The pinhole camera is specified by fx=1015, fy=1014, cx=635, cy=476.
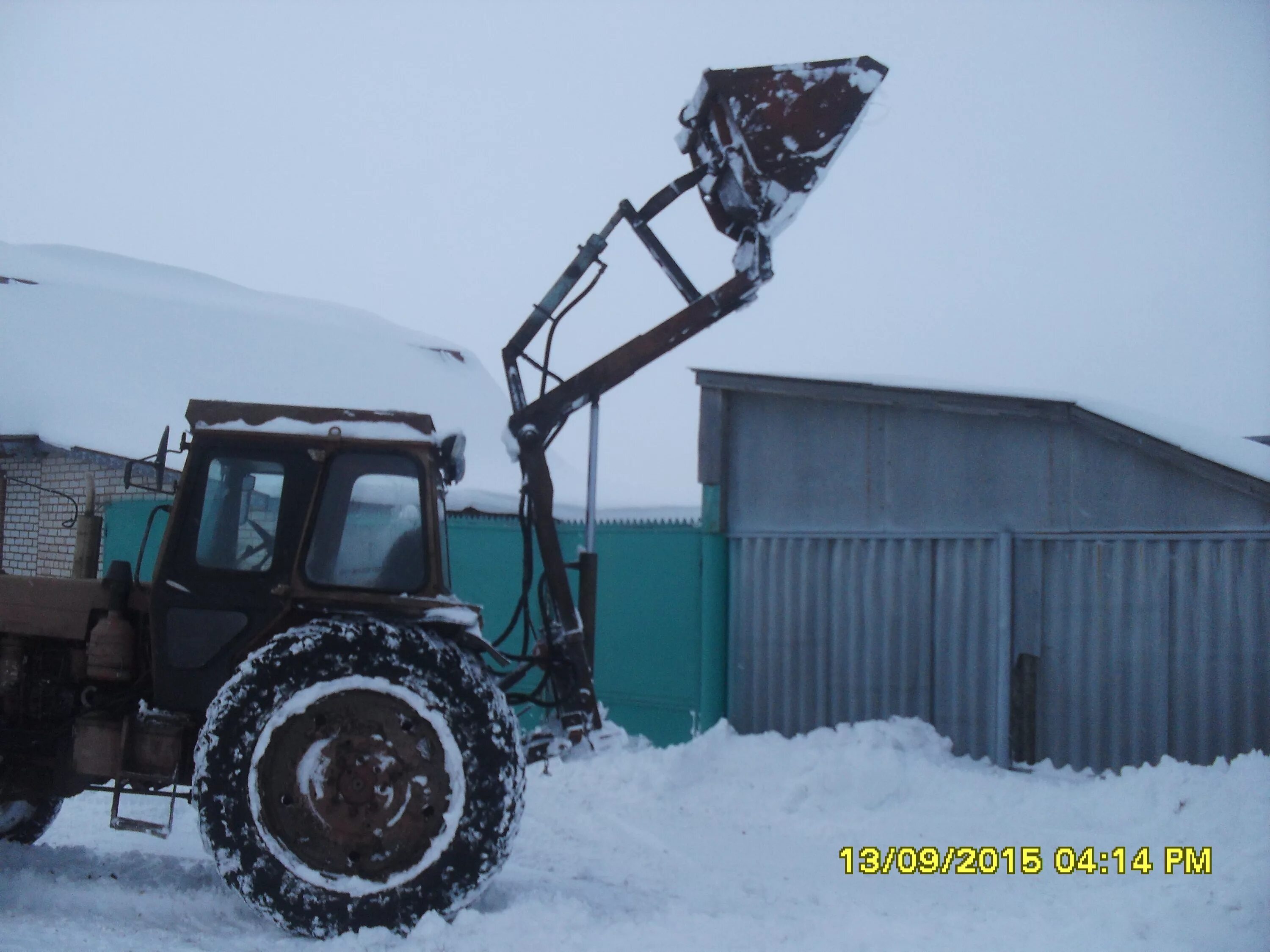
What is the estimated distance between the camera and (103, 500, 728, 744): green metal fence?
28.6ft

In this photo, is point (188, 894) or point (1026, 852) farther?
point (1026, 852)

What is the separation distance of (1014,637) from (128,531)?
1002 centimetres

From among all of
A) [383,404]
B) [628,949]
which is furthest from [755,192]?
[383,404]

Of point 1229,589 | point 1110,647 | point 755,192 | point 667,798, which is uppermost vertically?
point 755,192

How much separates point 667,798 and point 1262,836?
3.61 meters

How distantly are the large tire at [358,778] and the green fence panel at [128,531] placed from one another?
8.24 m

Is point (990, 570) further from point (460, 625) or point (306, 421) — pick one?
point (306, 421)

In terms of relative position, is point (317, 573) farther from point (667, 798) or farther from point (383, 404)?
point (383, 404)

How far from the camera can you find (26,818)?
536 cm

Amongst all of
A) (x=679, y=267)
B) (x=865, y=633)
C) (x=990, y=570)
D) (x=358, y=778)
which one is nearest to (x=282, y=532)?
(x=358, y=778)

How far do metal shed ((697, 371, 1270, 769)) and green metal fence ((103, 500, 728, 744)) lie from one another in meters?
0.17

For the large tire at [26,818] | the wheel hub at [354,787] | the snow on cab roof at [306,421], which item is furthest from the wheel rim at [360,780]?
the large tire at [26,818]

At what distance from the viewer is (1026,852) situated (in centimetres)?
583

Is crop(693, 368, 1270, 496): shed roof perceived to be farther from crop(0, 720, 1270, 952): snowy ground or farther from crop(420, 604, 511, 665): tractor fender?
crop(420, 604, 511, 665): tractor fender
